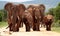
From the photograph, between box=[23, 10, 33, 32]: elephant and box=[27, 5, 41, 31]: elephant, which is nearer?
box=[23, 10, 33, 32]: elephant

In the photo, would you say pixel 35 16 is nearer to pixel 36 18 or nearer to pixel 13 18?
pixel 36 18

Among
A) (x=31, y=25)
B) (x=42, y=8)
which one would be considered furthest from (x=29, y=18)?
(x=42, y=8)

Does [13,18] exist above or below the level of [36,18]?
above

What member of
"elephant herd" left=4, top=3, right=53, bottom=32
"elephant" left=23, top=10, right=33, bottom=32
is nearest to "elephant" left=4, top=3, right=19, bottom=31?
"elephant herd" left=4, top=3, right=53, bottom=32

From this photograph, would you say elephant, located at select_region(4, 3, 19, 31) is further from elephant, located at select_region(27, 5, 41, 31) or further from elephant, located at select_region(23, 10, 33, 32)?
elephant, located at select_region(27, 5, 41, 31)

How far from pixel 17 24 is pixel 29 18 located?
6.03 ft

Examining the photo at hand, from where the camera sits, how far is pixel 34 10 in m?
33.9

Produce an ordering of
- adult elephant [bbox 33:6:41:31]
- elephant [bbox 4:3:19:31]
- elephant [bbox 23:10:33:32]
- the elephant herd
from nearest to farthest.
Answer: elephant [bbox 4:3:19:31] → the elephant herd → elephant [bbox 23:10:33:32] → adult elephant [bbox 33:6:41:31]

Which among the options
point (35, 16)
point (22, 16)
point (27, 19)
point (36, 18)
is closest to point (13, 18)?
point (22, 16)

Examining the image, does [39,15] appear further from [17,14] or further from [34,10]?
[17,14]

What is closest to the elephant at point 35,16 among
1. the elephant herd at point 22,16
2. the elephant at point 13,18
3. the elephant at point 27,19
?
the elephant herd at point 22,16

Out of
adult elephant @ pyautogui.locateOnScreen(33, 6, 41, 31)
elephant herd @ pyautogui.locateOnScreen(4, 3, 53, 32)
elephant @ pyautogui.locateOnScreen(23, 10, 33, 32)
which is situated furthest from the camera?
adult elephant @ pyautogui.locateOnScreen(33, 6, 41, 31)

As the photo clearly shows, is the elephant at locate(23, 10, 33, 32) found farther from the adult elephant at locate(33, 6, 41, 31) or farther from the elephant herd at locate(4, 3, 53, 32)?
the adult elephant at locate(33, 6, 41, 31)

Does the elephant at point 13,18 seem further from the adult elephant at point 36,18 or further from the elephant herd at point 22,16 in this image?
the adult elephant at point 36,18
